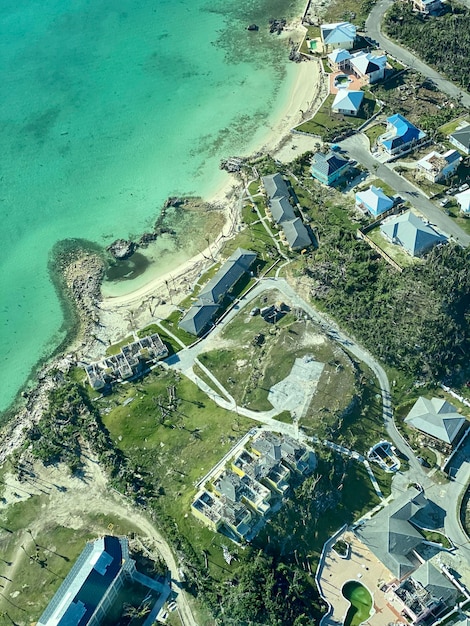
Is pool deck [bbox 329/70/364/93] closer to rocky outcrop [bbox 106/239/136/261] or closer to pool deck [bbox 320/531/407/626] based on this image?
rocky outcrop [bbox 106/239/136/261]

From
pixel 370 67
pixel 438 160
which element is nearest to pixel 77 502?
pixel 438 160

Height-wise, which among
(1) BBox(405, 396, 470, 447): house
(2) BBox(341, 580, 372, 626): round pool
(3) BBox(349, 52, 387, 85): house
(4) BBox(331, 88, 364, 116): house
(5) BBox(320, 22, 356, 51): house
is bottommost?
(2) BBox(341, 580, 372, 626): round pool

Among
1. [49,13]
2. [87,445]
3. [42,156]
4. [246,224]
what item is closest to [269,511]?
[87,445]

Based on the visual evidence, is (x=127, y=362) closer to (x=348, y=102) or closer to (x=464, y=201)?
(x=464, y=201)

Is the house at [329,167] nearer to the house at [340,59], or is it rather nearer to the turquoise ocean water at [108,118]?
the turquoise ocean water at [108,118]

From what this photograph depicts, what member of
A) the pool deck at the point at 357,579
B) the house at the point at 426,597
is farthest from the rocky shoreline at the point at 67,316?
the house at the point at 426,597

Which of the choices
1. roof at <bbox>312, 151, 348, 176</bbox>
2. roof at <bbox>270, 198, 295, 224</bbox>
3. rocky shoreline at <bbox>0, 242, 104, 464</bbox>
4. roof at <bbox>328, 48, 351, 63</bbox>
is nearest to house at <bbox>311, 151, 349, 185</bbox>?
roof at <bbox>312, 151, 348, 176</bbox>
